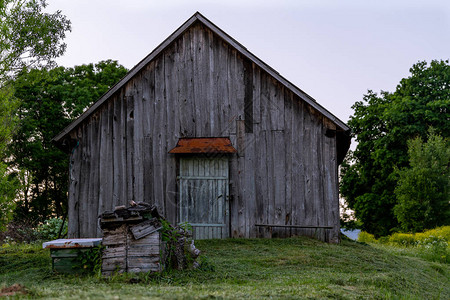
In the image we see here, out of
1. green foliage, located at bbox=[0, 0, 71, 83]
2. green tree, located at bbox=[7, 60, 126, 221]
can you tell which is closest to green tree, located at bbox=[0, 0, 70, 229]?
green foliage, located at bbox=[0, 0, 71, 83]

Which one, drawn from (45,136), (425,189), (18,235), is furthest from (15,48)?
(425,189)

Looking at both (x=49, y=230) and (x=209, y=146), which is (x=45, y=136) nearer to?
(x=49, y=230)

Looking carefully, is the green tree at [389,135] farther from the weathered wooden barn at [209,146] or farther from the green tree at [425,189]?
the weathered wooden barn at [209,146]

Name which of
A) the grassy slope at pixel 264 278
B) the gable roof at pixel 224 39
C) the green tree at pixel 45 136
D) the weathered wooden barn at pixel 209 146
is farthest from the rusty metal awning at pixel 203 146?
the green tree at pixel 45 136

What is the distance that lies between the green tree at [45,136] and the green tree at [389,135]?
18.1 metres

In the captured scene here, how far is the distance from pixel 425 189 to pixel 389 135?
14.7 feet

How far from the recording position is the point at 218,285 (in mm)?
7305

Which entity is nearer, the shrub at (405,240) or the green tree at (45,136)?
the shrub at (405,240)

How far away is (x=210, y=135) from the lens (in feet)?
46.7

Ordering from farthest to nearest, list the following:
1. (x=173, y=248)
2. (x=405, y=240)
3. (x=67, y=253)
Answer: (x=405, y=240), (x=67, y=253), (x=173, y=248)

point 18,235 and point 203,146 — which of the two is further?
point 18,235

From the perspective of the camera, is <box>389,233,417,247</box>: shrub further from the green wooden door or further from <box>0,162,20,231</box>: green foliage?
<box>0,162,20,231</box>: green foliage

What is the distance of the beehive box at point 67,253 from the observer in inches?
354

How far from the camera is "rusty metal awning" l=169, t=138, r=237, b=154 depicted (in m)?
13.9
